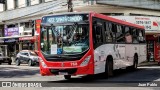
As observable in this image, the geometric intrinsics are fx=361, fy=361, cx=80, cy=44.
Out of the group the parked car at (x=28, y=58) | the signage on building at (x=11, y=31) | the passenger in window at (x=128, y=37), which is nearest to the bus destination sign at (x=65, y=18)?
the passenger in window at (x=128, y=37)

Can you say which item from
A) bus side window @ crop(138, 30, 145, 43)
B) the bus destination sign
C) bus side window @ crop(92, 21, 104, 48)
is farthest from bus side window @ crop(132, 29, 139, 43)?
the bus destination sign

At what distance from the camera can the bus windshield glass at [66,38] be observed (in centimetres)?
1559

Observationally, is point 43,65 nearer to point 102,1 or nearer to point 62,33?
point 62,33

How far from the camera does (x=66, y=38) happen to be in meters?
15.7

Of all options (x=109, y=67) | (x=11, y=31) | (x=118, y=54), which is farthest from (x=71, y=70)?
(x=11, y=31)

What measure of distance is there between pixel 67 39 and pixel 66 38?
74 millimetres

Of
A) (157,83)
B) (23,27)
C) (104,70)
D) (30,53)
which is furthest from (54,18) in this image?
(23,27)

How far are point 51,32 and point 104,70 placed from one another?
10.5 ft

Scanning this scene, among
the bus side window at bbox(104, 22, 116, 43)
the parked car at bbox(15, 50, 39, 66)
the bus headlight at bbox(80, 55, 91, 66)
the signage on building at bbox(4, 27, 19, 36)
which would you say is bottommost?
the parked car at bbox(15, 50, 39, 66)

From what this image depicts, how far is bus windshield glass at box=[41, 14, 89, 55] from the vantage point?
15594mm

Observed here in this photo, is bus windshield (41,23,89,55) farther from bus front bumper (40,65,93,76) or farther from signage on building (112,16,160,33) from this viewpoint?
signage on building (112,16,160,33)

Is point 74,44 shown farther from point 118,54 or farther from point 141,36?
point 141,36

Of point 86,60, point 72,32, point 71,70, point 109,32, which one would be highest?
point 72,32

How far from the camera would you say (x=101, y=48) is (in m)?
16.8
